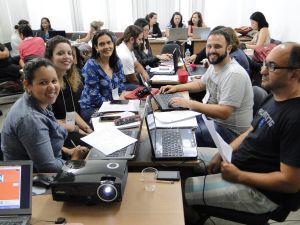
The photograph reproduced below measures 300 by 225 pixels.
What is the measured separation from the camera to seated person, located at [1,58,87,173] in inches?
56.9

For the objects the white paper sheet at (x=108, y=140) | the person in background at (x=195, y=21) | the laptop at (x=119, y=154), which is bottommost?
the laptop at (x=119, y=154)

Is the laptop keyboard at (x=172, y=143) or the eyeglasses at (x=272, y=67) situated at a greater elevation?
the eyeglasses at (x=272, y=67)

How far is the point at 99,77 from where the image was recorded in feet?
8.98

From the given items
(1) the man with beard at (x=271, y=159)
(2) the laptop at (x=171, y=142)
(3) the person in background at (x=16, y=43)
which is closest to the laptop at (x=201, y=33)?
(3) the person in background at (x=16, y=43)

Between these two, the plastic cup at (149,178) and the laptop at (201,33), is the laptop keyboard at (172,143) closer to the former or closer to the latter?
the plastic cup at (149,178)

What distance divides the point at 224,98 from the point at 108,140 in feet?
3.04

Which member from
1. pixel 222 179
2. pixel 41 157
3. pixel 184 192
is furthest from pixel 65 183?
pixel 222 179

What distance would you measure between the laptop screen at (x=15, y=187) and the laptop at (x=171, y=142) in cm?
69

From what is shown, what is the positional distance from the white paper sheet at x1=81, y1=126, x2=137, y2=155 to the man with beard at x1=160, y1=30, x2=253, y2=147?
0.63m

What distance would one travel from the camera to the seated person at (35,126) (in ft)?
4.75

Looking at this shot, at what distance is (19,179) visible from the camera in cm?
115

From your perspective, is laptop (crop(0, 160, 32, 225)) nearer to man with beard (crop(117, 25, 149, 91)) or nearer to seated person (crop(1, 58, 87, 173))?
seated person (crop(1, 58, 87, 173))

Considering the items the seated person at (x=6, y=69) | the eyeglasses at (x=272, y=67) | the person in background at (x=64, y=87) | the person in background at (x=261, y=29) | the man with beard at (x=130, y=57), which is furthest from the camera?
the person in background at (x=261, y=29)

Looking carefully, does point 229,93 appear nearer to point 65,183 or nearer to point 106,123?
point 106,123
